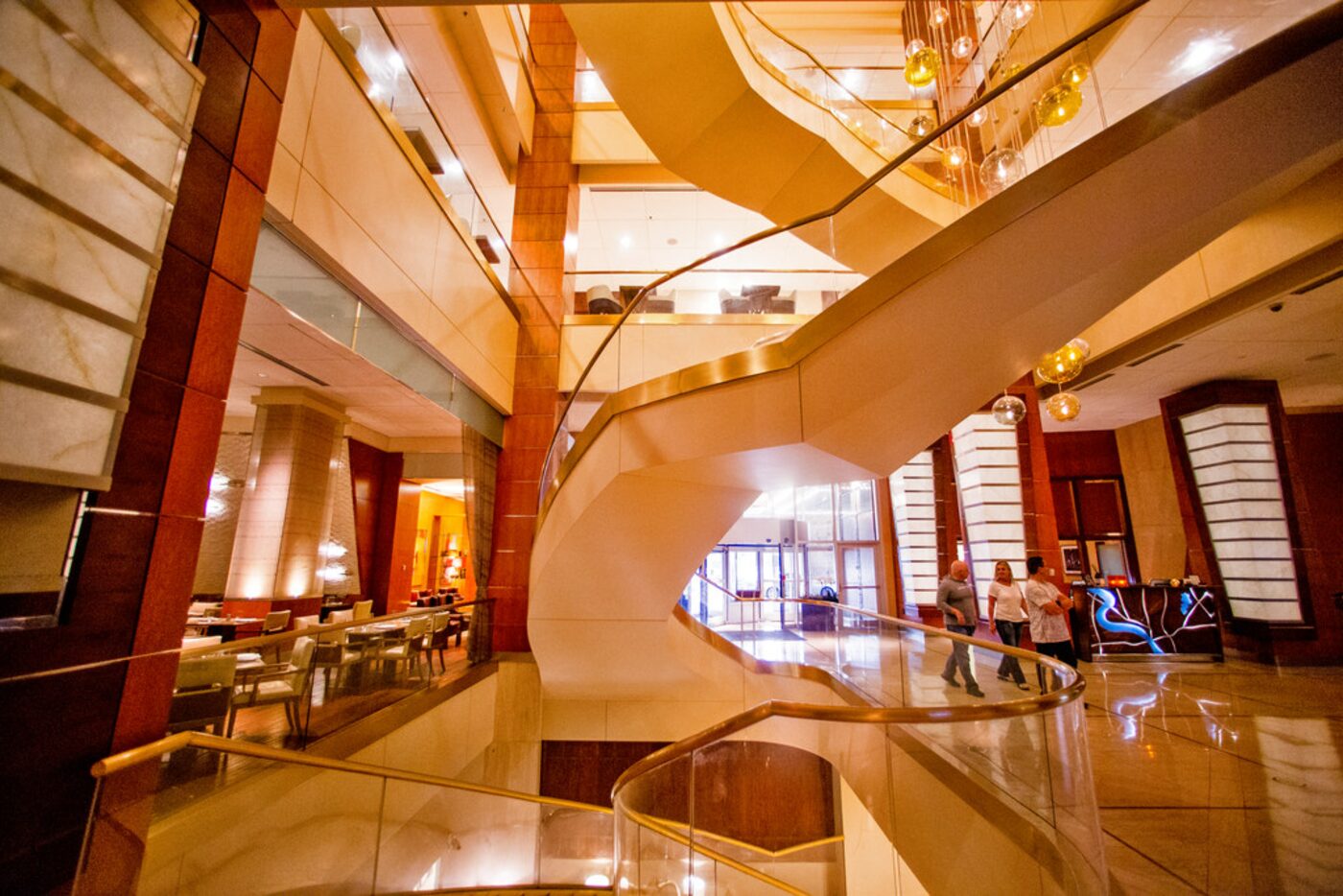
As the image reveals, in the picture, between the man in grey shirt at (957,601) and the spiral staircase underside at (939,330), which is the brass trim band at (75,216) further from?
the man in grey shirt at (957,601)

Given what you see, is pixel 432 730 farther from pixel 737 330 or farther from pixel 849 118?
pixel 849 118

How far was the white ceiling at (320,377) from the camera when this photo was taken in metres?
5.42

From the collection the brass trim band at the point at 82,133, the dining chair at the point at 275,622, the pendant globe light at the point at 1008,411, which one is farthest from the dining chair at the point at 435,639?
the pendant globe light at the point at 1008,411

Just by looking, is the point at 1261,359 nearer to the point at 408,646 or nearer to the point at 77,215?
the point at 408,646

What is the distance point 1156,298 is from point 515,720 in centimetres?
955

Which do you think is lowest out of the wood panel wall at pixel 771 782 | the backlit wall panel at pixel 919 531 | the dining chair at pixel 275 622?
the wood panel wall at pixel 771 782

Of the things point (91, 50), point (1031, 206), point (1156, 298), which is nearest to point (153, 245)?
point (91, 50)

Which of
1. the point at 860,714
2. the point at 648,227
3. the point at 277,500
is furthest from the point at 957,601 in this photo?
the point at 277,500

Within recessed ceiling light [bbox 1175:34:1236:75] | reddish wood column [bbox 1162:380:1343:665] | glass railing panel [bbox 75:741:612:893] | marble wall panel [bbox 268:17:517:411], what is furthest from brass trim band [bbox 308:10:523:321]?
reddish wood column [bbox 1162:380:1343:665]

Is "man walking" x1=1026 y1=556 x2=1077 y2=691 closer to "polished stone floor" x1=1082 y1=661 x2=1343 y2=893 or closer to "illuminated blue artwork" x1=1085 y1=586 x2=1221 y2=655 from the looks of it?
"polished stone floor" x1=1082 y1=661 x2=1343 y2=893

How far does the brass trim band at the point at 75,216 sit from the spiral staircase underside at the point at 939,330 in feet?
8.50

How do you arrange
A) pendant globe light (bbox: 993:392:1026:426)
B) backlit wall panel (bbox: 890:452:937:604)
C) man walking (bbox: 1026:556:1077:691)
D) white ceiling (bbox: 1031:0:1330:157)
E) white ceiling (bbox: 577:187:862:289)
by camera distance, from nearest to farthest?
1. white ceiling (bbox: 1031:0:1330:157)
2. man walking (bbox: 1026:556:1077:691)
3. pendant globe light (bbox: 993:392:1026:426)
4. white ceiling (bbox: 577:187:862:289)
5. backlit wall panel (bbox: 890:452:937:604)

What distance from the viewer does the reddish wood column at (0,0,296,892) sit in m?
1.96

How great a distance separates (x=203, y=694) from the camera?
3.28 m
